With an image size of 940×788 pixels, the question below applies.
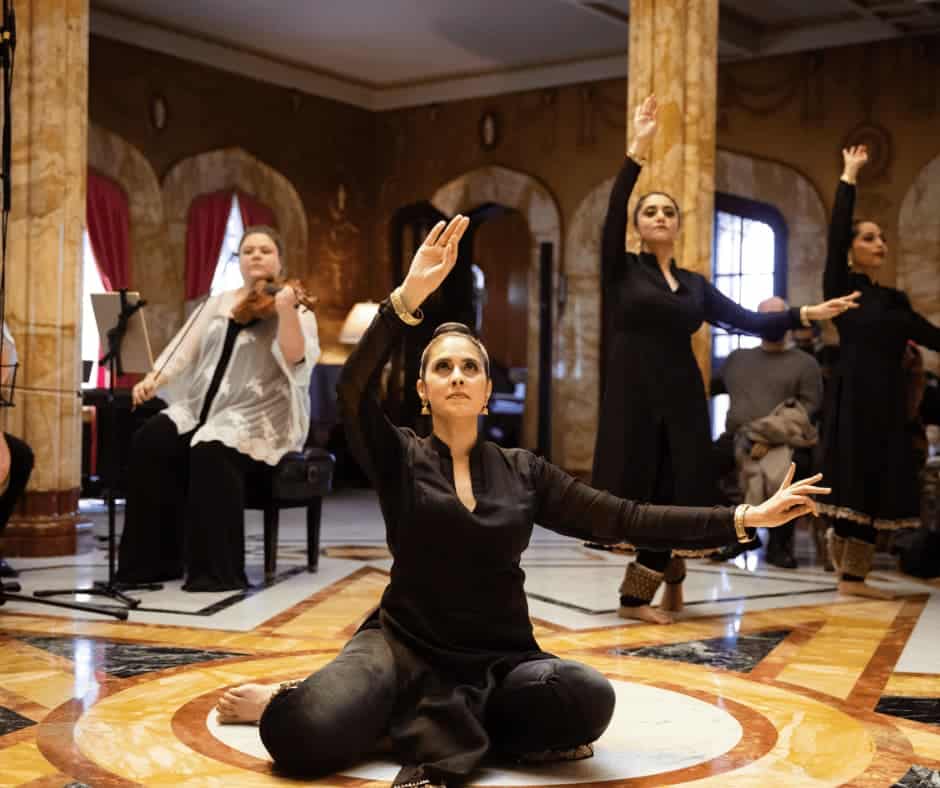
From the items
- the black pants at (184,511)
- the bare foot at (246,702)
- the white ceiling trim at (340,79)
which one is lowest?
the bare foot at (246,702)

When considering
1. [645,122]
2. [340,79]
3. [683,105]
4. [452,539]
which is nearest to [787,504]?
[452,539]

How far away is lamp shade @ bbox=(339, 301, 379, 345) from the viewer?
11875 mm

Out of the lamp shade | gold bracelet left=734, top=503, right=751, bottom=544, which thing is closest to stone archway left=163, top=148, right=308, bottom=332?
the lamp shade

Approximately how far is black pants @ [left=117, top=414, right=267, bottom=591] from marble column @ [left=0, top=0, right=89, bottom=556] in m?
1.12

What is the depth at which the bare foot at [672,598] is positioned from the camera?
5375mm

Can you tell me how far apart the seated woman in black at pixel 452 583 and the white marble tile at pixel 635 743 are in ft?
0.19

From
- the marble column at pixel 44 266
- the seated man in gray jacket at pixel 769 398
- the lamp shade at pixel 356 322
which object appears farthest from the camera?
the lamp shade at pixel 356 322

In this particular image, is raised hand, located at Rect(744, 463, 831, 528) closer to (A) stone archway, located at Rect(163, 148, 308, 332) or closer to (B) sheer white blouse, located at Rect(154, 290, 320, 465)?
(B) sheer white blouse, located at Rect(154, 290, 320, 465)

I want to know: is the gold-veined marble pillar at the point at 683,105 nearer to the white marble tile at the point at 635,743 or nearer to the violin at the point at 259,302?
the violin at the point at 259,302

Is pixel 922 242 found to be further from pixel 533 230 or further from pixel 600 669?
pixel 600 669

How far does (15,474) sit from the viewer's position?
5637 mm

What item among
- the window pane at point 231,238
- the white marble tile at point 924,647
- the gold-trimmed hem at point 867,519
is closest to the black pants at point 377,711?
the white marble tile at point 924,647

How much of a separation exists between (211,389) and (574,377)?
621cm

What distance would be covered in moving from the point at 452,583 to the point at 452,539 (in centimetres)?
10
